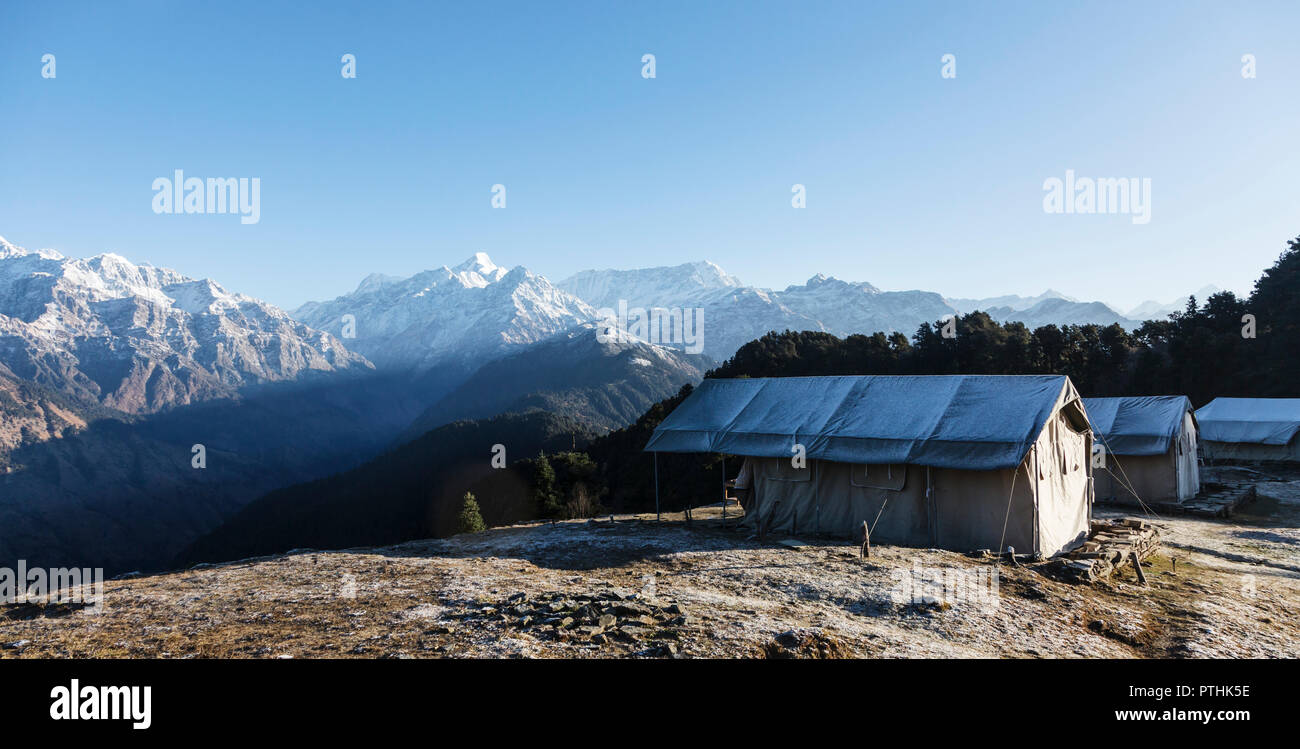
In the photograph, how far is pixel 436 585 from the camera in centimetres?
1227

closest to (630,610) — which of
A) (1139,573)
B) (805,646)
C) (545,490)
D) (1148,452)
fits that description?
(805,646)

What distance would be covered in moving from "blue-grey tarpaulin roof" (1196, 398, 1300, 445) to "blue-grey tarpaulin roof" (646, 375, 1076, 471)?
30.2 metres

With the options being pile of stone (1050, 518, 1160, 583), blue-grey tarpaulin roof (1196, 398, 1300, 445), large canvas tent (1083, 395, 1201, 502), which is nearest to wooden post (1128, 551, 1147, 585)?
pile of stone (1050, 518, 1160, 583)

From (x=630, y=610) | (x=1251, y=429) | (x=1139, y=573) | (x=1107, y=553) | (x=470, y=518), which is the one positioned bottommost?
(x=470, y=518)

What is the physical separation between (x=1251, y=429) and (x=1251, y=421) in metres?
0.57

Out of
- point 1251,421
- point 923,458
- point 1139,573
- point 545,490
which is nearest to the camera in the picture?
point 1139,573

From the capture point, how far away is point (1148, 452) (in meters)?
24.0

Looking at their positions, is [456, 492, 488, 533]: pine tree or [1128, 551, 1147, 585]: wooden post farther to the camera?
[456, 492, 488, 533]: pine tree

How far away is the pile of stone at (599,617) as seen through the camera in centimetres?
858

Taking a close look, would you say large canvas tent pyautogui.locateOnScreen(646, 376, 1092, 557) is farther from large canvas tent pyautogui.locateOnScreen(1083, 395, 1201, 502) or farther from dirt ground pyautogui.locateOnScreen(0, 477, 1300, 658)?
large canvas tent pyautogui.locateOnScreen(1083, 395, 1201, 502)

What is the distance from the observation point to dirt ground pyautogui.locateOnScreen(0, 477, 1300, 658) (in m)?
8.50

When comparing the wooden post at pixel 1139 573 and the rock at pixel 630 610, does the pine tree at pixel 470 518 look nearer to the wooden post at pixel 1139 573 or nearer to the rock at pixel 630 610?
the rock at pixel 630 610

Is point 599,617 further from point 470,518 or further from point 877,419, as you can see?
point 470,518
